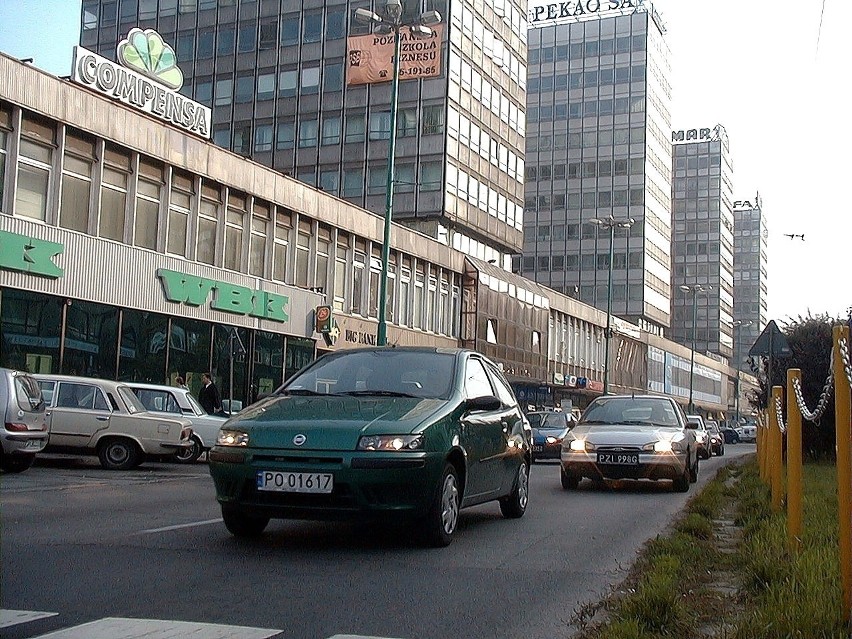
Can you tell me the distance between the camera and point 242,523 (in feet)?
28.0

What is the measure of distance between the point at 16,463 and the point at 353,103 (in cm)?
4323

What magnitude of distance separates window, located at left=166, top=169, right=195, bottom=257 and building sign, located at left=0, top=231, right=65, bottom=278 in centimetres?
572

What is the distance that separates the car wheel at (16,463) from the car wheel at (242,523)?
27.6ft

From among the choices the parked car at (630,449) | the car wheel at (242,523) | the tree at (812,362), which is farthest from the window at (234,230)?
the car wheel at (242,523)

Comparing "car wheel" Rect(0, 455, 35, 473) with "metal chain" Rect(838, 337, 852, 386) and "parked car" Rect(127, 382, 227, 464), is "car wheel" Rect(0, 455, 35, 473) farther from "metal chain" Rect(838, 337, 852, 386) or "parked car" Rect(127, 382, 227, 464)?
"metal chain" Rect(838, 337, 852, 386)

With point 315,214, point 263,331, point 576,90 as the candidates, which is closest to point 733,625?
point 263,331

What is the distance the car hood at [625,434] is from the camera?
50.5ft

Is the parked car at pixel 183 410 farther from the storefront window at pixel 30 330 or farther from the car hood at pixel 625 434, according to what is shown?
the car hood at pixel 625 434

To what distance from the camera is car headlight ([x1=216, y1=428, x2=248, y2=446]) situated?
7.93 metres

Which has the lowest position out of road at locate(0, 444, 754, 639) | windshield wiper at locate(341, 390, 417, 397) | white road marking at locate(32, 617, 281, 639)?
road at locate(0, 444, 754, 639)

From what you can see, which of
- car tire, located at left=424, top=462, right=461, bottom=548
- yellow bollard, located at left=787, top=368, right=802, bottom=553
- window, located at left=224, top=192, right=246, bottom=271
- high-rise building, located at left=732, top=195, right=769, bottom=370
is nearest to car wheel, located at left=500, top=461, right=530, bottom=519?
car tire, located at left=424, top=462, right=461, bottom=548

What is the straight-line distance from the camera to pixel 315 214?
39.2 m

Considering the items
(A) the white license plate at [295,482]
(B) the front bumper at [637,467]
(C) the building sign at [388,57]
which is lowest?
(B) the front bumper at [637,467]

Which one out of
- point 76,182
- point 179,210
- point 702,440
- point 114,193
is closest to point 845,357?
point 76,182
